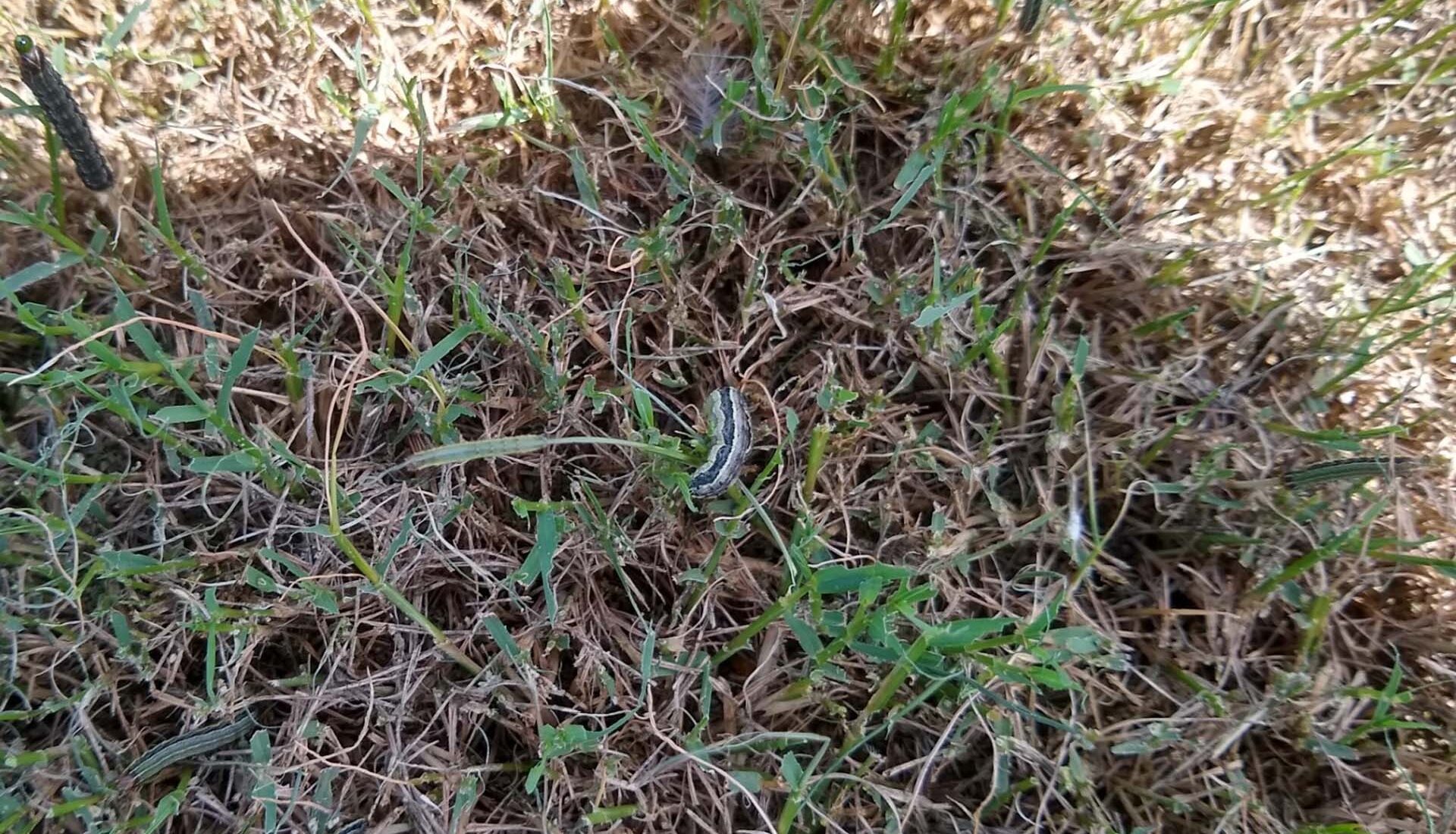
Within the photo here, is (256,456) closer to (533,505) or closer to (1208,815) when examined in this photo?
(533,505)

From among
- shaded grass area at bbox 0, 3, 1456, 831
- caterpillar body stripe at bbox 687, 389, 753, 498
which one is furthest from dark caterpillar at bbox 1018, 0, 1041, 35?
caterpillar body stripe at bbox 687, 389, 753, 498

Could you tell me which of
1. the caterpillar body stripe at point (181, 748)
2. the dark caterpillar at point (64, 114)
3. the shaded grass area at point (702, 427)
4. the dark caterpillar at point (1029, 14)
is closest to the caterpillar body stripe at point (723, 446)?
the shaded grass area at point (702, 427)

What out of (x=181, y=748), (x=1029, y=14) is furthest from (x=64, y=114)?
(x=1029, y=14)

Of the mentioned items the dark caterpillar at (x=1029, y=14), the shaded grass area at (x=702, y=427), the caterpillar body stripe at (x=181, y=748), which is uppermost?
the dark caterpillar at (x=1029, y=14)

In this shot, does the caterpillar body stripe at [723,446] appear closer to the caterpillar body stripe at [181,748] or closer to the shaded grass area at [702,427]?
the shaded grass area at [702,427]

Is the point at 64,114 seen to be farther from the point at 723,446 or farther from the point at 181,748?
the point at 723,446

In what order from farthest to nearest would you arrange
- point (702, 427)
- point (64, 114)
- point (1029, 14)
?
point (1029, 14)
point (702, 427)
point (64, 114)

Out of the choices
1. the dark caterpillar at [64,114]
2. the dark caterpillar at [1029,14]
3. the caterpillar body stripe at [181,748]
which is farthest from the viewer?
the dark caterpillar at [1029,14]

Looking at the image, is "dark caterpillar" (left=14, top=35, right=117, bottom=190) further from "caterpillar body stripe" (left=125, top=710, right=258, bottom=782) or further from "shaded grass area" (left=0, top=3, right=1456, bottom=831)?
"caterpillar body stripe" (left=125, top=710, right=258, bottom=782)
